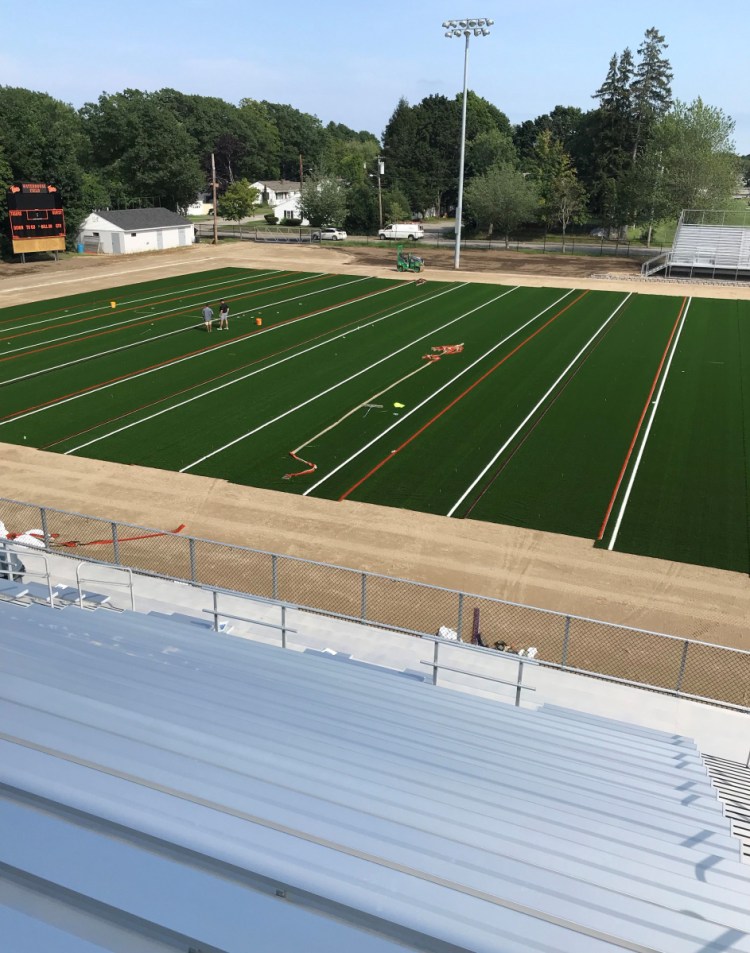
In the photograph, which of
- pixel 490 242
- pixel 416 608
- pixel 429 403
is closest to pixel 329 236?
pixel 490 242

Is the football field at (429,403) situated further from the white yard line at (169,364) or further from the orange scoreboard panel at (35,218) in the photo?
the orange scoreboard panel at (35,218)

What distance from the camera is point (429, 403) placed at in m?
26.2

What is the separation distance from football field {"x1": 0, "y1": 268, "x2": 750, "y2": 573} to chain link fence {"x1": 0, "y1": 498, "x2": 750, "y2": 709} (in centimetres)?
337

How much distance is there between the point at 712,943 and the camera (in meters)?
4.48

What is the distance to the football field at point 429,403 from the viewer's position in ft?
62.8

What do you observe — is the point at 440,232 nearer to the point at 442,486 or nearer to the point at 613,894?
the point at 442,486

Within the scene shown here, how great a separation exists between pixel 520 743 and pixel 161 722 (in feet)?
12.6

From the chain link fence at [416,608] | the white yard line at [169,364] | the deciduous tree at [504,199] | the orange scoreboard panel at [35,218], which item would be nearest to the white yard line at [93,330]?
the white yard line at [169,364]

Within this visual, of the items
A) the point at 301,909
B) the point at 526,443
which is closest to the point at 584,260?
the point at 526,443

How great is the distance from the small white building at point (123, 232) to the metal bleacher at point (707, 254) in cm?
3794

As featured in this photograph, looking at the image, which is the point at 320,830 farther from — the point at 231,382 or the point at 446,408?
the point at 231,382

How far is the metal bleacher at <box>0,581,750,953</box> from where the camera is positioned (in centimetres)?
416

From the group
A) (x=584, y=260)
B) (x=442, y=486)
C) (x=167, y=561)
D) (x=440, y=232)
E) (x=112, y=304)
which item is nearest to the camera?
(x=167, y=561)

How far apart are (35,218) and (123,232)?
869 cm
